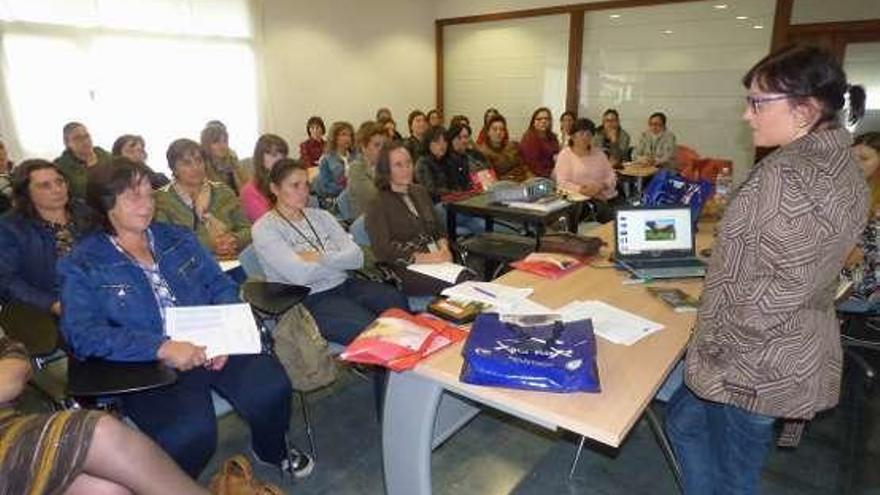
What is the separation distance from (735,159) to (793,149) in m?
5.98

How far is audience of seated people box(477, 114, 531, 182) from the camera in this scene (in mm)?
6098

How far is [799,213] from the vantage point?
113cm

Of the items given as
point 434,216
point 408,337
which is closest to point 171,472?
point 408,337

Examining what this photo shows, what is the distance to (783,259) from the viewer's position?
3.79 ft

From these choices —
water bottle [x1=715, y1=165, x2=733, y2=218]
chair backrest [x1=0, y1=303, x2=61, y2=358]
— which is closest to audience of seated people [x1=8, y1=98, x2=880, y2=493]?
chair backrest [x1=0, y1=303, x2=61, y2=358]

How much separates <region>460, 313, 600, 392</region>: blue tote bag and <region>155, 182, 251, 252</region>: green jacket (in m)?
1.84

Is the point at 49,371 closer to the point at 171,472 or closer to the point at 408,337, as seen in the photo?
the point at 171,472

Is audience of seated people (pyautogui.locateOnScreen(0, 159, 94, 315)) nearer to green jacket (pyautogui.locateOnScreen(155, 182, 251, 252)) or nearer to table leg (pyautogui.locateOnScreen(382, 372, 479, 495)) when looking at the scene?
green jacket (pyautogui.locateOnScreen(155, 182, 251, 252))

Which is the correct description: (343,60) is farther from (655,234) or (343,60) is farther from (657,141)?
(655,234)

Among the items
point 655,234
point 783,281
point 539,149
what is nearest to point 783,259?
point 783,281

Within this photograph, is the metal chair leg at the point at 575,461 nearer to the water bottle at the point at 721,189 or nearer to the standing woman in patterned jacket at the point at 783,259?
the standing woman in patterned jacket at the point at 783,259

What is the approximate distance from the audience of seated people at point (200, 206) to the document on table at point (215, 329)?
891 mm

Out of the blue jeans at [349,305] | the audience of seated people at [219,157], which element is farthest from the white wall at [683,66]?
the blue jeans at [349,305]

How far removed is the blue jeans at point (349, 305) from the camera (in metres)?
2.30
